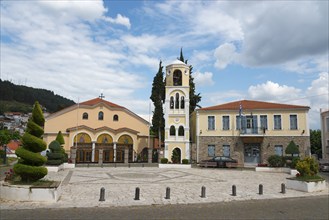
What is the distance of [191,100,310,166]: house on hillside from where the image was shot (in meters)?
35.3

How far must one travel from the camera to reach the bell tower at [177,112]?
3788 centimetres

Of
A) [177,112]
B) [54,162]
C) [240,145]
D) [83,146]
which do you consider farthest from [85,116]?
[240,145]

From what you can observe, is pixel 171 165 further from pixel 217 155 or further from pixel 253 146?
pixel 253 146

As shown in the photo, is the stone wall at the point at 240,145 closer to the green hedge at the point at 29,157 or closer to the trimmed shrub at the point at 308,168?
the trimmed shrub at the point at 308,168

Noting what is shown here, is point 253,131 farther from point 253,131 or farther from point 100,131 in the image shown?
point 100,131

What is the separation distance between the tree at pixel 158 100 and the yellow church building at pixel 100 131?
3.38 metres

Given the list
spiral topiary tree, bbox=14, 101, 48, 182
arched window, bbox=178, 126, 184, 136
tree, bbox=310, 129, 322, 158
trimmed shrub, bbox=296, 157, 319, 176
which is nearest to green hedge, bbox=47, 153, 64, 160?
spiral topiary tree, bbox=14, 101, 48, 182

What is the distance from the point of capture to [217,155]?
36.7m

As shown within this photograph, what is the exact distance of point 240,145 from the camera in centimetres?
3631

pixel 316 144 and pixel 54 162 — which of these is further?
pixel 316 144

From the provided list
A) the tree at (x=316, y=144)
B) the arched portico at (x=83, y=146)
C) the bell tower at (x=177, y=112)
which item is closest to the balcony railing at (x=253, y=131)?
the bell tower at (x=177, y=112)

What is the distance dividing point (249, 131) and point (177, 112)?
9.19m

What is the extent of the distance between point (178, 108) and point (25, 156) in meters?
27.9

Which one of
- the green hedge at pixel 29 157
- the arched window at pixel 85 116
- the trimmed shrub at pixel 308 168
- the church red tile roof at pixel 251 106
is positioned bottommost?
the trimmed shrub at pixel 308 168
